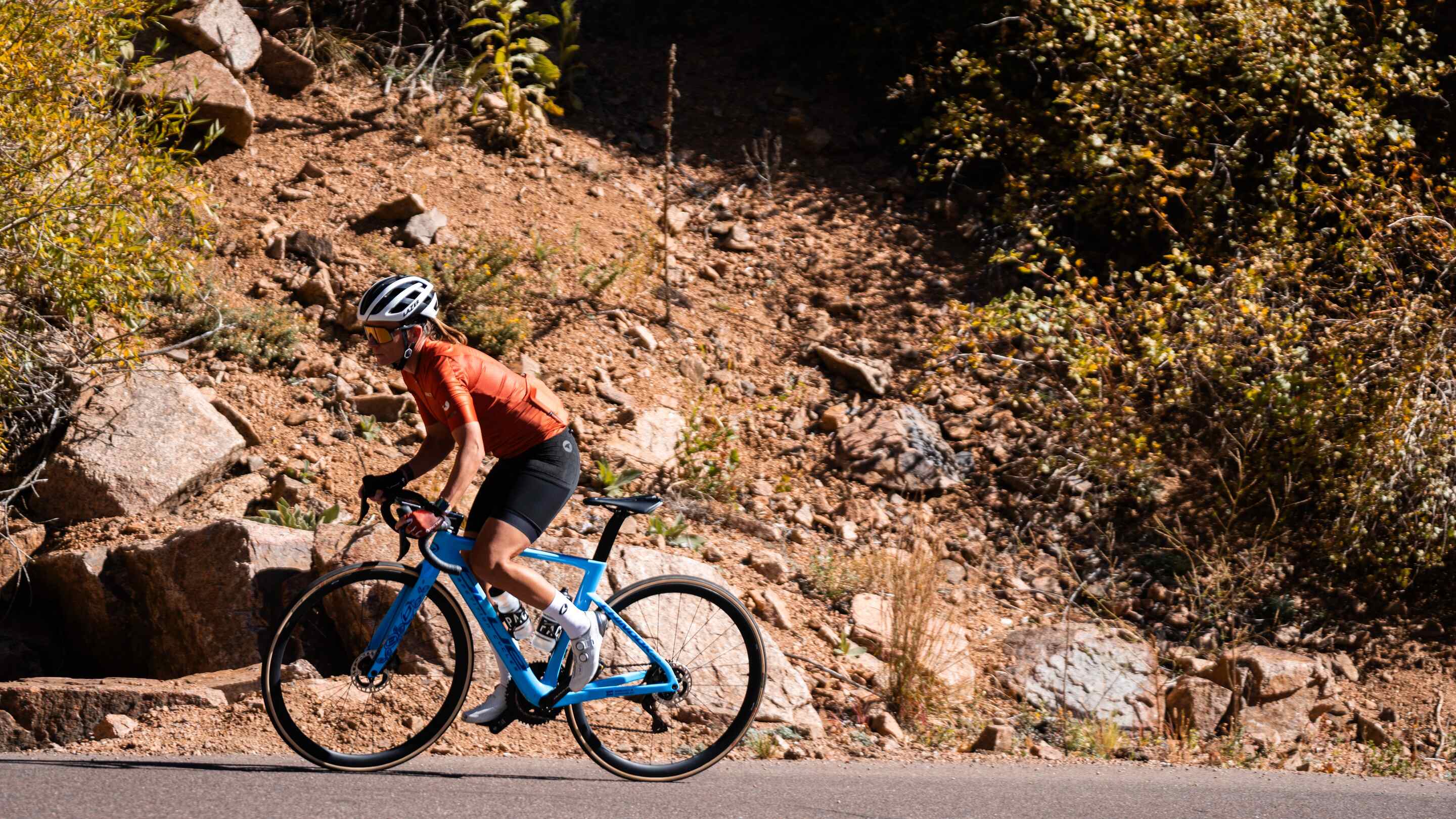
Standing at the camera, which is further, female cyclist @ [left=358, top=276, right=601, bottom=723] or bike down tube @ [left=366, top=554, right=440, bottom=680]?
bike down tube @ [left=366, top=554, right=440, bottom=680]

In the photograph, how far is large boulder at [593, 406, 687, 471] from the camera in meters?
8.34

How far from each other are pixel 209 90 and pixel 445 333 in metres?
6.47

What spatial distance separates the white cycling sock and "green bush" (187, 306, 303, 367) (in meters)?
4.84

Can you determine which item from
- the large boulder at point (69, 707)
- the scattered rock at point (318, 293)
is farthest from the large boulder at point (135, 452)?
the large boulder at point (69, 707)

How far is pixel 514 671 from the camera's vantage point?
457cm

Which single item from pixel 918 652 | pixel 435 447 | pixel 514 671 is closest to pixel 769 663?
pixel 918 652

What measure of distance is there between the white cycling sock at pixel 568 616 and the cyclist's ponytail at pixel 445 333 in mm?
1102

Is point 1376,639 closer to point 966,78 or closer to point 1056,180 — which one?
point 1056,180

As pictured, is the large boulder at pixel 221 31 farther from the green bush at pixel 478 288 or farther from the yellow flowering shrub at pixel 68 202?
the green bush at pixel 478 288

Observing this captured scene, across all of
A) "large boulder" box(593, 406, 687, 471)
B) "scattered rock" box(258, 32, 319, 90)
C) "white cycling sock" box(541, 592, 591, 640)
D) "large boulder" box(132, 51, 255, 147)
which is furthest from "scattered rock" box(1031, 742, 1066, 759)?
"scattered rock" box(258, 32, 319, 90)

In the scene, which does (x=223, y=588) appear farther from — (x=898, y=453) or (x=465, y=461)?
(x=898, y=453)

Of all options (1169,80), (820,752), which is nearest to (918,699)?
(820,752)

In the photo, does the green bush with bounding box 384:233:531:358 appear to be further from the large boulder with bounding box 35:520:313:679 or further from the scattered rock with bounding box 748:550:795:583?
the large boulder with bounding box 35:520:313:679

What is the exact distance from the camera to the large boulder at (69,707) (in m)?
5.23
